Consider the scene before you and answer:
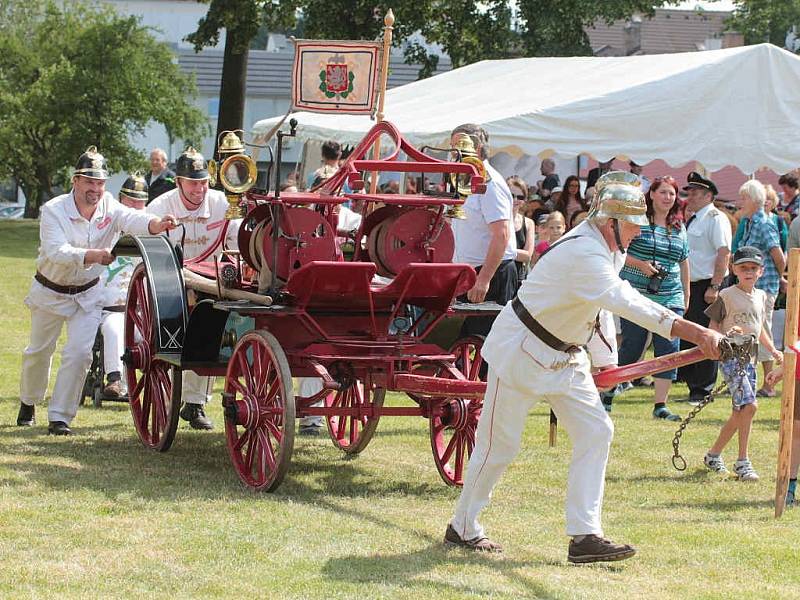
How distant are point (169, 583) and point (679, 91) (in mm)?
9267

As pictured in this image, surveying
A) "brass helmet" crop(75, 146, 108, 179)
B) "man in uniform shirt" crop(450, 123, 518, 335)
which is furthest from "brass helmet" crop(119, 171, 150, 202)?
"man in uniform shirt" crop(450, 123, 518, 335)

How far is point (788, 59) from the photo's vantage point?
1354 cm

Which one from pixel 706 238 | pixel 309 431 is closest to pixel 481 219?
pixel 309 431

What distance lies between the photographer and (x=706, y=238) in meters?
12.4

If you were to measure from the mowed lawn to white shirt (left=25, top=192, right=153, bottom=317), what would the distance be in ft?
3.01

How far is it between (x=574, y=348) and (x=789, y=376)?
4.61ft

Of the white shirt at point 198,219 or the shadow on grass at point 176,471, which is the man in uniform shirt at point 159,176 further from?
the shadow on grass at point 176,471

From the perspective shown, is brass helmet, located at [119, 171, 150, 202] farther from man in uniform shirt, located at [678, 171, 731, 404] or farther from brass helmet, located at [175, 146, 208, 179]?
man in uniform shirt, located at [678, 171, 731, 404]

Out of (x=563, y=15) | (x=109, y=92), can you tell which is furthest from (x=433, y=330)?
(x=109, y=92)

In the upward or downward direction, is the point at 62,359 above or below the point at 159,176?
below

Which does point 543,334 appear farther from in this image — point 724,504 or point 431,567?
point 724,504

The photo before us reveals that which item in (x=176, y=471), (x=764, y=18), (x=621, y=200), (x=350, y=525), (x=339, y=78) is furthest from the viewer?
(x=764, y=18)

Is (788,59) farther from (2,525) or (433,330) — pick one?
(2,525)

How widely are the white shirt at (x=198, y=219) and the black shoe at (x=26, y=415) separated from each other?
5.01 ft
